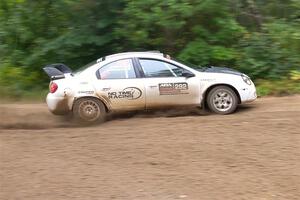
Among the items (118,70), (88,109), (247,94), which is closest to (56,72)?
(88,109)

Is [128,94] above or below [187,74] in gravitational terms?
below

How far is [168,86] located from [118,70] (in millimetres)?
1066

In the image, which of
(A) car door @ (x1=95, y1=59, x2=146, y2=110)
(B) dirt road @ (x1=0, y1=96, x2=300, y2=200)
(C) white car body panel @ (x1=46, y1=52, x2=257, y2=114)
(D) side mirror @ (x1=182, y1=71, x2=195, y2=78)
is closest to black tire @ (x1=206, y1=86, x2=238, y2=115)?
(C) white car body panel @ (x1=46, y1=52, x2=257, y2=114)

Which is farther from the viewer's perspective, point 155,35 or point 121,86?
point 155,35

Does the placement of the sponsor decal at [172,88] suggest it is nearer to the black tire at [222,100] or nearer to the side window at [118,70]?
the black tire at [222,100]

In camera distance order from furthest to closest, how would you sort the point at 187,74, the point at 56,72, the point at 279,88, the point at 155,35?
the point at 155,35, the point at 279,88, the point at 56,72, the point at 187,74

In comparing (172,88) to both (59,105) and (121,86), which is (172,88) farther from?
(59,105)

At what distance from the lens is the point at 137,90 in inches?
427

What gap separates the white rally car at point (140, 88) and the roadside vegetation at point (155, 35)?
2349 millimetres

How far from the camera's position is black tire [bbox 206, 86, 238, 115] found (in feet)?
36.0

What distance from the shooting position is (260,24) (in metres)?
16.5

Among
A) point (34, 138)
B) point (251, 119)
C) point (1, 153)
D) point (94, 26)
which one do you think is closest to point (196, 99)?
point (251, 119)

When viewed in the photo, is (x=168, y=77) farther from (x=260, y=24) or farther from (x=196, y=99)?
(x=260, y=24)

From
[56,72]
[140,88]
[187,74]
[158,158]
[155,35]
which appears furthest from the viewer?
[155,35]
